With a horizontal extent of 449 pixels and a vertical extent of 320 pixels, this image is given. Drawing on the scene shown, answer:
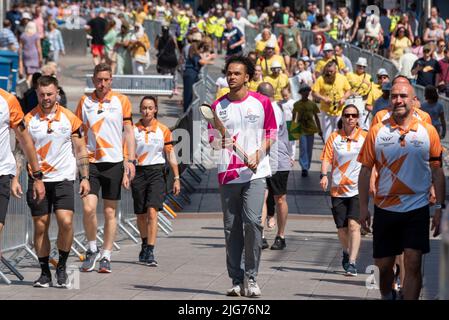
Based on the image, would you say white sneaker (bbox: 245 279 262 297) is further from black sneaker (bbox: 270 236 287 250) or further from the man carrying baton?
black sneaker (bbox: 270 236 287 250)

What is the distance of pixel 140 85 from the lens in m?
29.0

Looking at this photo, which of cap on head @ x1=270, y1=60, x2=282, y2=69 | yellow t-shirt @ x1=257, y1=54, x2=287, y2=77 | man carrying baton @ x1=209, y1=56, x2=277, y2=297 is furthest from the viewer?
yellow t-shirt @ x1=257, y1=54, x2=287, y2=77

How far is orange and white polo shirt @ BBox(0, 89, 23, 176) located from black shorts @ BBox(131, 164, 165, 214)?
305 centimetres

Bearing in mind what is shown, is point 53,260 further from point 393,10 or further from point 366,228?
point 393,10

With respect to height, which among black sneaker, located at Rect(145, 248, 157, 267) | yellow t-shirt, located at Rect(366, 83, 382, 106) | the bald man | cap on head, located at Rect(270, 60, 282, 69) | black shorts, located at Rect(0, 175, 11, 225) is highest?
the bald man

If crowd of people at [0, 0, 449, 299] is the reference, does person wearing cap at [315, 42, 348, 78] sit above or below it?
below

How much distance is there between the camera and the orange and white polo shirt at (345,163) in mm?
12812

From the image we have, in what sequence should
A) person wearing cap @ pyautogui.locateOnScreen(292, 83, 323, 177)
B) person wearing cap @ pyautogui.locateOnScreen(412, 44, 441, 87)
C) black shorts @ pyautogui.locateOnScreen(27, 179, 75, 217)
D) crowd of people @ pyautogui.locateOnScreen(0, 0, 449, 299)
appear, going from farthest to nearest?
1. person wearing cap @ pyautogui.locateOnScreen(412, 44, 441, 87)
2. person wearing cap @ pyautogui.locateOnScreen(292, 83, 323, 177)
3. black shorts @ pyautogui.locateOnScreen(27, 179, 75, 217)
4. crowd of people @ pyautogui.locateOnScreen(0, 0, 449, 299)

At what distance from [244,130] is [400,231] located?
1819 millimetres

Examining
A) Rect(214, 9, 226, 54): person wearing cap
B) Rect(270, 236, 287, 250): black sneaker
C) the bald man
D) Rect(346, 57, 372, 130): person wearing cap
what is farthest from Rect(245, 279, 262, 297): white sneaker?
Rect(214, 9, 226, 54): person wearing cap

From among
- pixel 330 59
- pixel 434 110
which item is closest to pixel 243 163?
pixel 434 110

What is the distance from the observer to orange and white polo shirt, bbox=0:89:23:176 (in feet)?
34.1

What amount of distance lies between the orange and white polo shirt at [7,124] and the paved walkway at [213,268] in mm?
1087

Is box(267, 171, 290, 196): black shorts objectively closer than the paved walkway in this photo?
No
